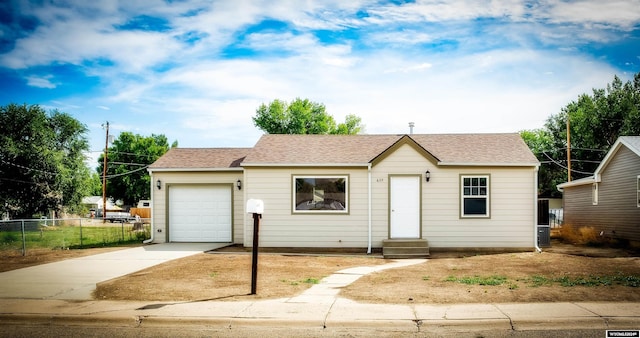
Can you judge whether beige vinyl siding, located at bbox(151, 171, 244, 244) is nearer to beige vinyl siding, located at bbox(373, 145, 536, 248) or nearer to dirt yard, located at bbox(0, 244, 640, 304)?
dirt yard, located at bbox(0, 244, 640, 304)

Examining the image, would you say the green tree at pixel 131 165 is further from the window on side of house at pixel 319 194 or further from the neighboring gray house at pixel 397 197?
the window on side of house at pixel 319 194

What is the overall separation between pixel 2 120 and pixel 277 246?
32.2 meters

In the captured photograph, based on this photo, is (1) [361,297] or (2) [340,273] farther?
(2) [340,273]

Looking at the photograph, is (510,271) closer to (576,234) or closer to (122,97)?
(576,234)

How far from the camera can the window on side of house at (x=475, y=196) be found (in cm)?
1708

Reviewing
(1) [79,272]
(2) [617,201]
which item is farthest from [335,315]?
(2) [617,201]

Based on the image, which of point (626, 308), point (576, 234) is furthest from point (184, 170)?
point (576, 234)

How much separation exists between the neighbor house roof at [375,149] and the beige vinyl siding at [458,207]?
0.41m

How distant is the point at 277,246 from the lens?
17328mm

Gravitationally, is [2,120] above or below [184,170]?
above

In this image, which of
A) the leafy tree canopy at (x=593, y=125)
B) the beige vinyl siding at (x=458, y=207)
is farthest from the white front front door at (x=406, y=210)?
the leafy tree canopy at (x=593, y=125)

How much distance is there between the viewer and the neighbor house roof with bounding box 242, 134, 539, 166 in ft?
56.4

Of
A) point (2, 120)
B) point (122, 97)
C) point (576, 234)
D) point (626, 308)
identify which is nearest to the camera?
point (626, 308)

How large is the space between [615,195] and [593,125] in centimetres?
2750
